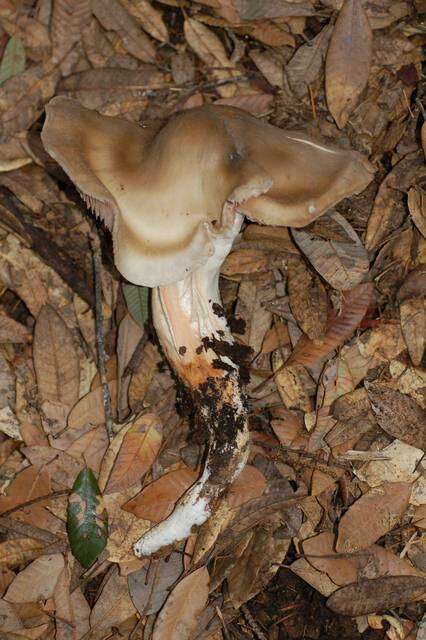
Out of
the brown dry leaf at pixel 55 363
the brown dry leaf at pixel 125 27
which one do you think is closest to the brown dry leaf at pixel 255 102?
the brown dry leaf at pixel 125 27

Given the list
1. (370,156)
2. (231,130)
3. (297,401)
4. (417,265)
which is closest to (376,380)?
(297,401)

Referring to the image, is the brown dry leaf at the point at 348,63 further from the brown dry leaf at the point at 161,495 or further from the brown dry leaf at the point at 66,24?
the brown dry leaf at the point at 161,495

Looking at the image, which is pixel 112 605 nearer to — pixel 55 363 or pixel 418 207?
pixel 55 363

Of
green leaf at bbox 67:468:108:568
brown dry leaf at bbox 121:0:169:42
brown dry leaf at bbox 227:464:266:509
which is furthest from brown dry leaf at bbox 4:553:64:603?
brown dry leaf at bbox 121:0:169:42

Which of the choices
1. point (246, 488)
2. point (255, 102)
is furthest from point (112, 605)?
point (255, 102)

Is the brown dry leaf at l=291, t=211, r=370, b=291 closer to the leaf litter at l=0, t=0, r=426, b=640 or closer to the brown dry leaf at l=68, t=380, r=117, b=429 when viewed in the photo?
the leaf litter at l=0, t=0, r=426, b=640

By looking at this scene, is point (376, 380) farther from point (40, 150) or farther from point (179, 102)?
point (40, 150)
